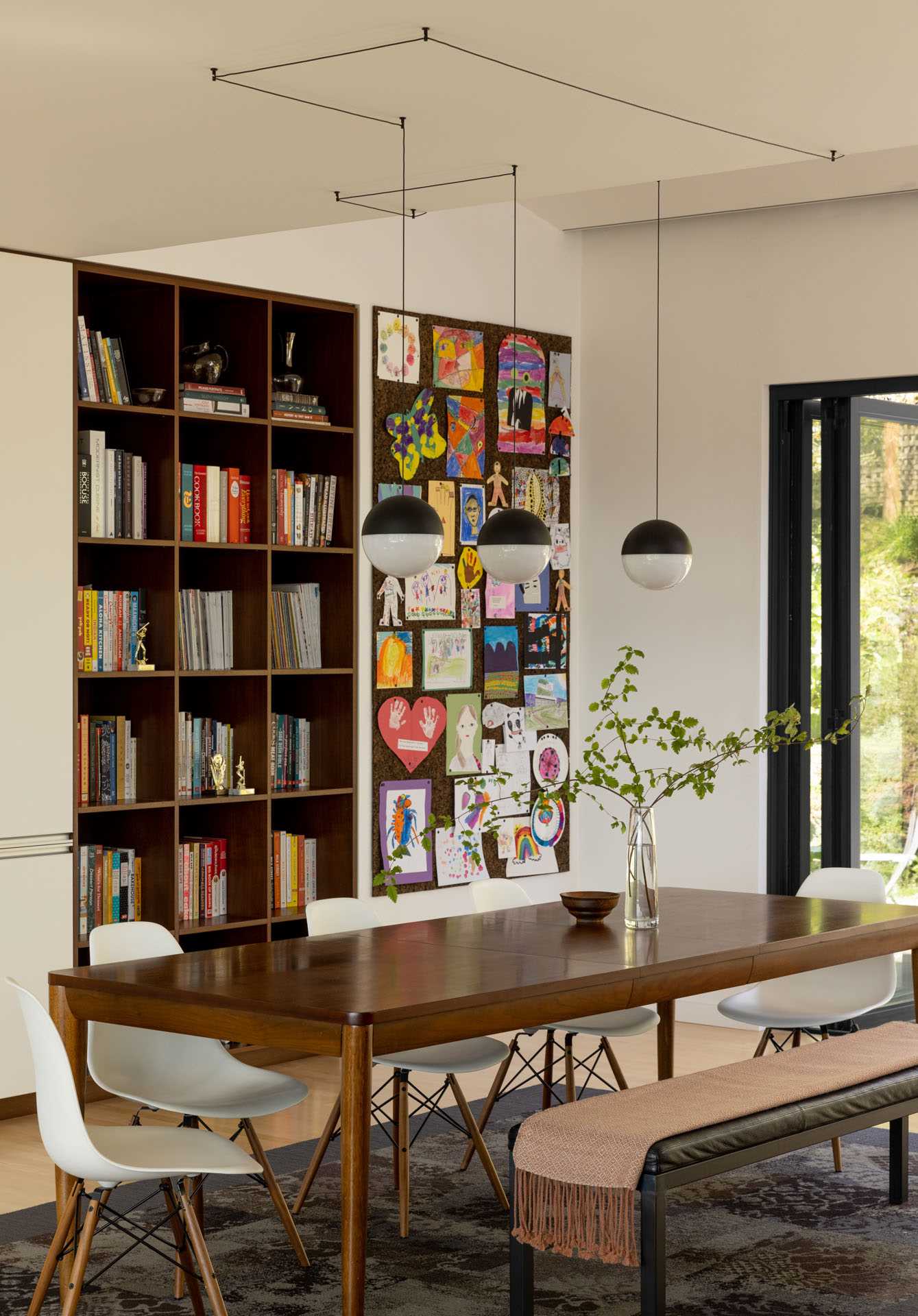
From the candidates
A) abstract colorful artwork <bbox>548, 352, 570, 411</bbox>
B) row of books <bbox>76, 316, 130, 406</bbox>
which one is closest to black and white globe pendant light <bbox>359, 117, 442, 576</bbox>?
row of books <bbox>76, 316, 130, 406</bbox>

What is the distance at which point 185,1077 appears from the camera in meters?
4.14

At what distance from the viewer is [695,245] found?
730 cm

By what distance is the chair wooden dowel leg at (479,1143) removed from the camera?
4.60 meters

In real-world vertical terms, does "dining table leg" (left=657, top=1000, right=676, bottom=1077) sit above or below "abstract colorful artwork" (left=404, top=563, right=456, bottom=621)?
below

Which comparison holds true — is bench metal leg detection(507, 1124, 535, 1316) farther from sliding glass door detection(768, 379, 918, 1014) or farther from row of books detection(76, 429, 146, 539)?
sliding glass door detection(768, 379, 918, 1014)

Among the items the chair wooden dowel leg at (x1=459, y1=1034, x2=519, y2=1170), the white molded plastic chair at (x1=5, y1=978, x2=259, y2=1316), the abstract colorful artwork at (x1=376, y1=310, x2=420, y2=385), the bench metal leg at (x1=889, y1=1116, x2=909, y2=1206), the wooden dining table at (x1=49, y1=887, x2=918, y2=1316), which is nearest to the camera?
the white molded plastic chair at (x1=5, y1=978, x2=259, y2=1316)

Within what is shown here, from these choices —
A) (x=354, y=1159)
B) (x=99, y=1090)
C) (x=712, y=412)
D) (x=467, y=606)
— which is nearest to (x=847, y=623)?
(x=712, y=412)

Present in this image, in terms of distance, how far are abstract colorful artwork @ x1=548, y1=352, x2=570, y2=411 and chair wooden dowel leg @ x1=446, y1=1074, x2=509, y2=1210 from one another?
11.9 feet

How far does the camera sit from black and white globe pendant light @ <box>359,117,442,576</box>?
4.32 meters

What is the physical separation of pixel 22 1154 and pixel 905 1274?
8.42ft

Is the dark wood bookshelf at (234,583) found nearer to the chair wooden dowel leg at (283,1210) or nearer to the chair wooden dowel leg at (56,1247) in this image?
the chair wooden dowel leg at (283,1210)

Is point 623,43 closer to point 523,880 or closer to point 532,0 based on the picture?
point 532,0

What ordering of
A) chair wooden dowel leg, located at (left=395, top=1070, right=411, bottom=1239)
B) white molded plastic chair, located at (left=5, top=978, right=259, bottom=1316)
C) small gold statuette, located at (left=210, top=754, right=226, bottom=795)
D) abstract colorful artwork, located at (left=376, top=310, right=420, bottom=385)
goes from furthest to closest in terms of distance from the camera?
abstract colorful artwork, located at (left=376, top=310, right=420, bottom=385) < small gold statuette, located at (left=210, top=754, right=226, bottom=795) < chair wooden dowel leg, located at (left=395, top=1070, right=411, bottom=1239) < white molded plastic chair, located at (left=5, top=978, right=259, bottom=1316)

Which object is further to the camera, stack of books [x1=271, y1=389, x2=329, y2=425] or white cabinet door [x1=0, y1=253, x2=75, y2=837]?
stack of books [x1=271, y1=389, x2=329, y2=425]
